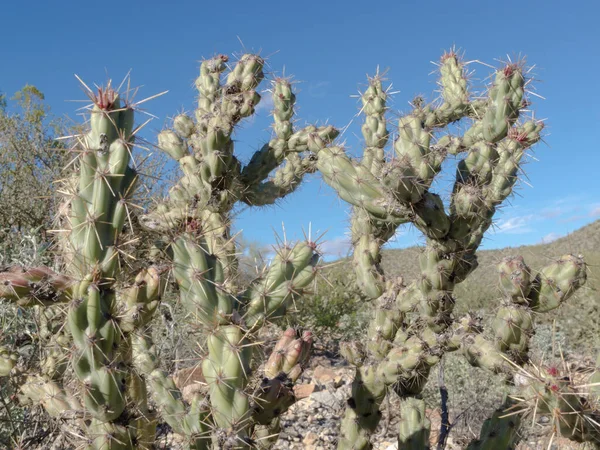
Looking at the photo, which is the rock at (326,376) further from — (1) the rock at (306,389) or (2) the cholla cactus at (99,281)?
(2) the cholla cactus at (99,281)

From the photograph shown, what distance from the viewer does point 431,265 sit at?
3.73 metres

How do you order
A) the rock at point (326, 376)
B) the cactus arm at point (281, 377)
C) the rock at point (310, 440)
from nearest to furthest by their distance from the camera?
the cactus arm at point (281, 377)
the rock at point (310, 440)
the rock at point (326, 376)

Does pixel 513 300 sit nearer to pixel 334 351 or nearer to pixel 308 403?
pixel 308 403

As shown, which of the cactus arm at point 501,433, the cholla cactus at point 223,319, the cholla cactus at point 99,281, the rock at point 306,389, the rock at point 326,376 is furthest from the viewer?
the rock at point 326,376

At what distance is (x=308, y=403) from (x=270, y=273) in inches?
168

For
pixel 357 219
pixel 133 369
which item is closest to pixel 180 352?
pixel 357 219

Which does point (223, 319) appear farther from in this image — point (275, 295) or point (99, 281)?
point (99, 281)

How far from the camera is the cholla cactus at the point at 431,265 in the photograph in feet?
11.0

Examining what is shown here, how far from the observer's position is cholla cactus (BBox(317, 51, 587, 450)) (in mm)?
3350

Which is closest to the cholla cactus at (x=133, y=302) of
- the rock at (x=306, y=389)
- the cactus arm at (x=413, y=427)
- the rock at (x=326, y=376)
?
the cactus arm at (x=413, y=427)

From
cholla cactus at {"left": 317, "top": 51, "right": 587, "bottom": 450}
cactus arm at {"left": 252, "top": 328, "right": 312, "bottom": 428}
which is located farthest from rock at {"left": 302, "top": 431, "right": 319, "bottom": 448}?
cactus arm at {"left": 252, "top": 328, "right": 312, "bottom": 428}

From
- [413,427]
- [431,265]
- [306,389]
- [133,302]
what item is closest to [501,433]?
[413,427]

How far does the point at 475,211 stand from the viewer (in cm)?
339

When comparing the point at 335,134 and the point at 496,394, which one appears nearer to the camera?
the point at 335,134
